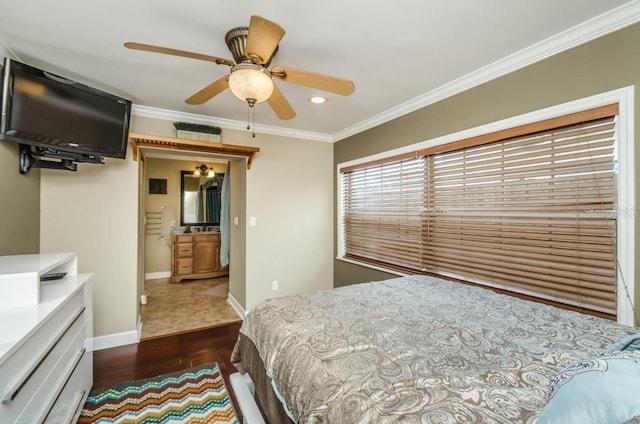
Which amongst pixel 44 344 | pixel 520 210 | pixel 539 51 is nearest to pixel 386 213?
pixel 520 210

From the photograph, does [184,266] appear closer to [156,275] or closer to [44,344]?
[156,275]

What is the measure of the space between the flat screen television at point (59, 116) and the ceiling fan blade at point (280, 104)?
1413mm

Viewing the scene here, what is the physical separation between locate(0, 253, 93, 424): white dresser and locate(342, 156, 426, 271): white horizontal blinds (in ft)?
8.66

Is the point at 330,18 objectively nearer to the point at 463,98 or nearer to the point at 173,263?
the point at 463,98

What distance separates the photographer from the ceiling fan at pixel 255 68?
1.30 m

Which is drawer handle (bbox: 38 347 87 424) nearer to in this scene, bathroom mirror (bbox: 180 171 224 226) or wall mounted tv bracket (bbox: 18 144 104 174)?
wall mounted tv bracket (bbox: 18 144 104 174)

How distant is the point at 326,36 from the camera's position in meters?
1.73

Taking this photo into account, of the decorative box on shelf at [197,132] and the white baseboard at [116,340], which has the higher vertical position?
the decorative box on shelf at [197,132]

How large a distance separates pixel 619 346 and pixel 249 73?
6.14 ft

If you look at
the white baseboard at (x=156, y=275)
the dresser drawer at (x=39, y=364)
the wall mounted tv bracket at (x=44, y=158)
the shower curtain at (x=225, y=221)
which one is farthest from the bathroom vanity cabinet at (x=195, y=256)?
the dresser drawer at (x=39, y=364)

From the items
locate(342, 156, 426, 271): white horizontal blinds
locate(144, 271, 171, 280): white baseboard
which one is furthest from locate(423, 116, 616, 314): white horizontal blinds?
locate(144, 271, 171, 280): white baseboard

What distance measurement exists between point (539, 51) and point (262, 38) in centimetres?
179

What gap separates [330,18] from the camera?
1566 mm

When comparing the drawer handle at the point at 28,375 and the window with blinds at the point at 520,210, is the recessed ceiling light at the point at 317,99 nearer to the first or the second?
the window with blinds at the point at 520,210
